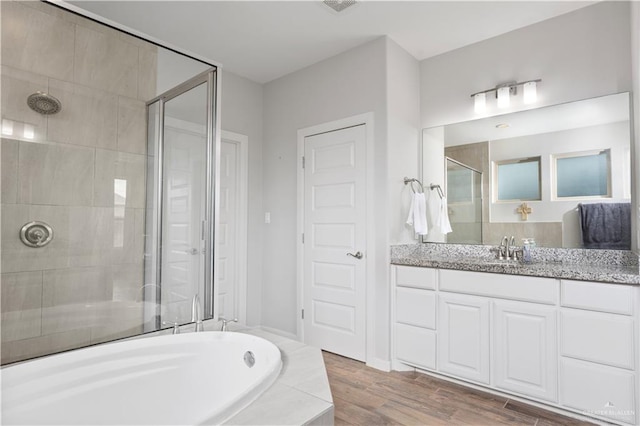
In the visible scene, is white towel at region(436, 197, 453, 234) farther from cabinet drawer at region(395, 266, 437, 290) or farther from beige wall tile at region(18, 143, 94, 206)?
beige wall tile at region(18, 143, 94, 206)

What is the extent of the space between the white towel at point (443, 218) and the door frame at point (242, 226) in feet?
6.23

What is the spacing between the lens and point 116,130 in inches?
79.6

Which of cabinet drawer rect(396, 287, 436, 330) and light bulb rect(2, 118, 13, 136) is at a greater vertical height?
light bulb rect(2, 118, 13, 136)

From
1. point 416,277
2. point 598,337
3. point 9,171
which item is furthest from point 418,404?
point 9,171

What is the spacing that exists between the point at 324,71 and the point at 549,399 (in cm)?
304

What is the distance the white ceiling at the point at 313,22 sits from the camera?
8.31 ft

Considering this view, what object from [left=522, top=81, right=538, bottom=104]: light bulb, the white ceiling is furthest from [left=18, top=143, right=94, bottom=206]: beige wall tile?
[left=522, top=81, right=538, bottom=104]: light bulb

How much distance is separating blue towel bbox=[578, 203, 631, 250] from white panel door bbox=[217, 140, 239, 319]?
9.61 feet

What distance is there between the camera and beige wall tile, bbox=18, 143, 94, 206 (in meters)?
1.69

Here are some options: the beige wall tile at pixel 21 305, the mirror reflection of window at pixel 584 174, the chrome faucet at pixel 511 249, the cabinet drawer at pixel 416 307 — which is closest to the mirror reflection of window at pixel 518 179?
the mirror reflection of window at pixel 584 174

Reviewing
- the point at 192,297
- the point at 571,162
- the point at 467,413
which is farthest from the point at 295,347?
the point at 571,162

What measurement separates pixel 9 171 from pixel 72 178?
0.25 meters

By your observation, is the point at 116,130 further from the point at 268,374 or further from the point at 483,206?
the point at 483,206

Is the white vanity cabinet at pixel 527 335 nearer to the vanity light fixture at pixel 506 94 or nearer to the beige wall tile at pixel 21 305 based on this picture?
the vanity light fixture at pixel 506 94
